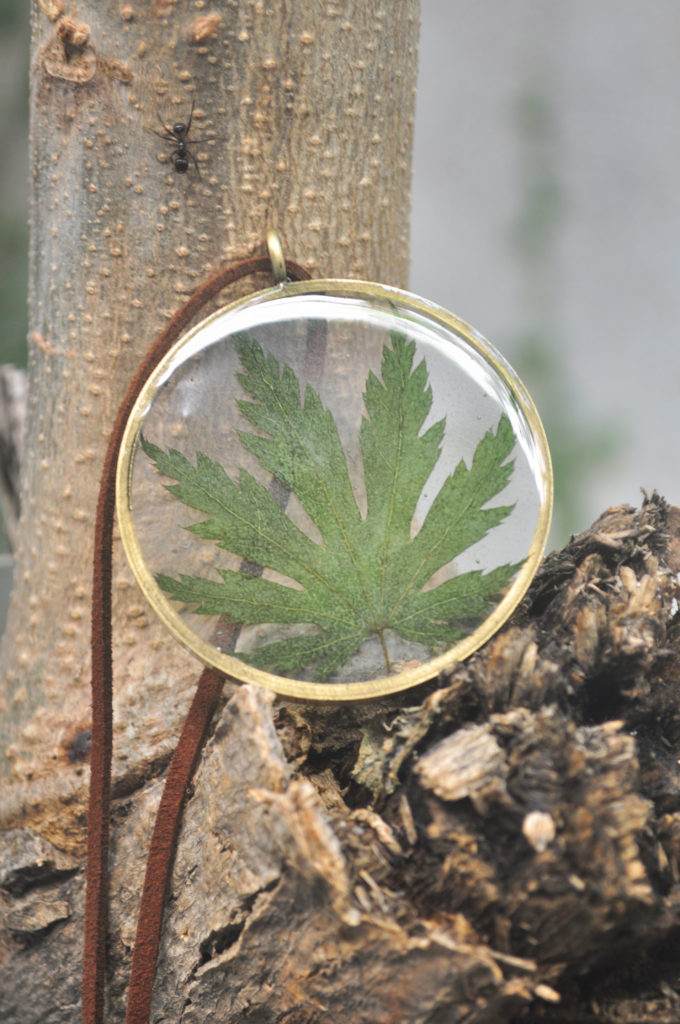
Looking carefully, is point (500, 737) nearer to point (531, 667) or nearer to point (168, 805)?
point (531, 667)

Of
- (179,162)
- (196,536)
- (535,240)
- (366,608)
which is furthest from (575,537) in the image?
(535,240)

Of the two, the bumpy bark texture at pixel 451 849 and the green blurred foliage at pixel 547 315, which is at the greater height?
the green blurred foliage at pixel 547 315

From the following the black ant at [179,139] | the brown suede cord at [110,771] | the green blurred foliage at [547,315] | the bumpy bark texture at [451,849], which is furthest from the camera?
the green blurred foliage at [547,315]

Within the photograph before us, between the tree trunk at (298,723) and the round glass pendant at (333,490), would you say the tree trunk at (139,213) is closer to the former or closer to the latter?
the tree trunk at (298,723)

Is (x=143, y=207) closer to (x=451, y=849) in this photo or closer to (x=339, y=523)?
(x=339, y=523)

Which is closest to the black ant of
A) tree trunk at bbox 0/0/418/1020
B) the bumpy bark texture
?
tree trunk at bbox 0/0/418/1020

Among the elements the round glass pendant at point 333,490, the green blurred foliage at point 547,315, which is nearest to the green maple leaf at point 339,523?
the round glass pendant at point 333,490

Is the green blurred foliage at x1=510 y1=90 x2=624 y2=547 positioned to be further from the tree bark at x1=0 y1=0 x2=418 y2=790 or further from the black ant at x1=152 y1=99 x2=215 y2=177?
the black ant at x1=152 y1=99 x2=215 y2=177
